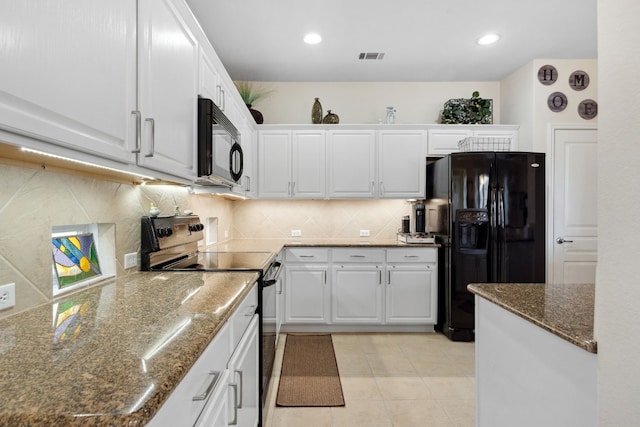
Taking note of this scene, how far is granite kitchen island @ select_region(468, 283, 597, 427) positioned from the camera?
87cm

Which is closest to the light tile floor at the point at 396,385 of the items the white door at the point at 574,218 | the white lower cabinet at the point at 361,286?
the white lower cabinet at the point at 361,286

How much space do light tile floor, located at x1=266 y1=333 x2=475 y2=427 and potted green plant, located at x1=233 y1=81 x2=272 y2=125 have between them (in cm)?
232

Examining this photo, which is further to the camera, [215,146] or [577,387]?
[215,146]

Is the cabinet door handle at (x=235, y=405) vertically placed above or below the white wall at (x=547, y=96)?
below

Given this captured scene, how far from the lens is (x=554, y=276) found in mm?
3258

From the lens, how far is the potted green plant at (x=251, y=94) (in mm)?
3366

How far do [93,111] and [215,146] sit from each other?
0.90 metres

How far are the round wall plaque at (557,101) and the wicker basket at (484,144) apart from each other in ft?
1.58

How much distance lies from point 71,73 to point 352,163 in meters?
2.83

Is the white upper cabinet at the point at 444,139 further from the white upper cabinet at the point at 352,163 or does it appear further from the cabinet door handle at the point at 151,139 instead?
the cabinet door handle at the point at 151,139

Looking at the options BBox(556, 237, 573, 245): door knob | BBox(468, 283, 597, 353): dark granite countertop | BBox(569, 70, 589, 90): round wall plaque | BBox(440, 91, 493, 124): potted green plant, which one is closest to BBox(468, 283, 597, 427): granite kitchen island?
BBox(468, 283, 597, 353): dark granite countertop

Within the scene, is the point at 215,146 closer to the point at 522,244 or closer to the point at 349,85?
the point at 349,85

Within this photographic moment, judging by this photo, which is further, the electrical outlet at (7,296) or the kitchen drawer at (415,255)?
the kitchen drawer at (415,255)

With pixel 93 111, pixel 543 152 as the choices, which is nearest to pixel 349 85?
pixel 543 152
